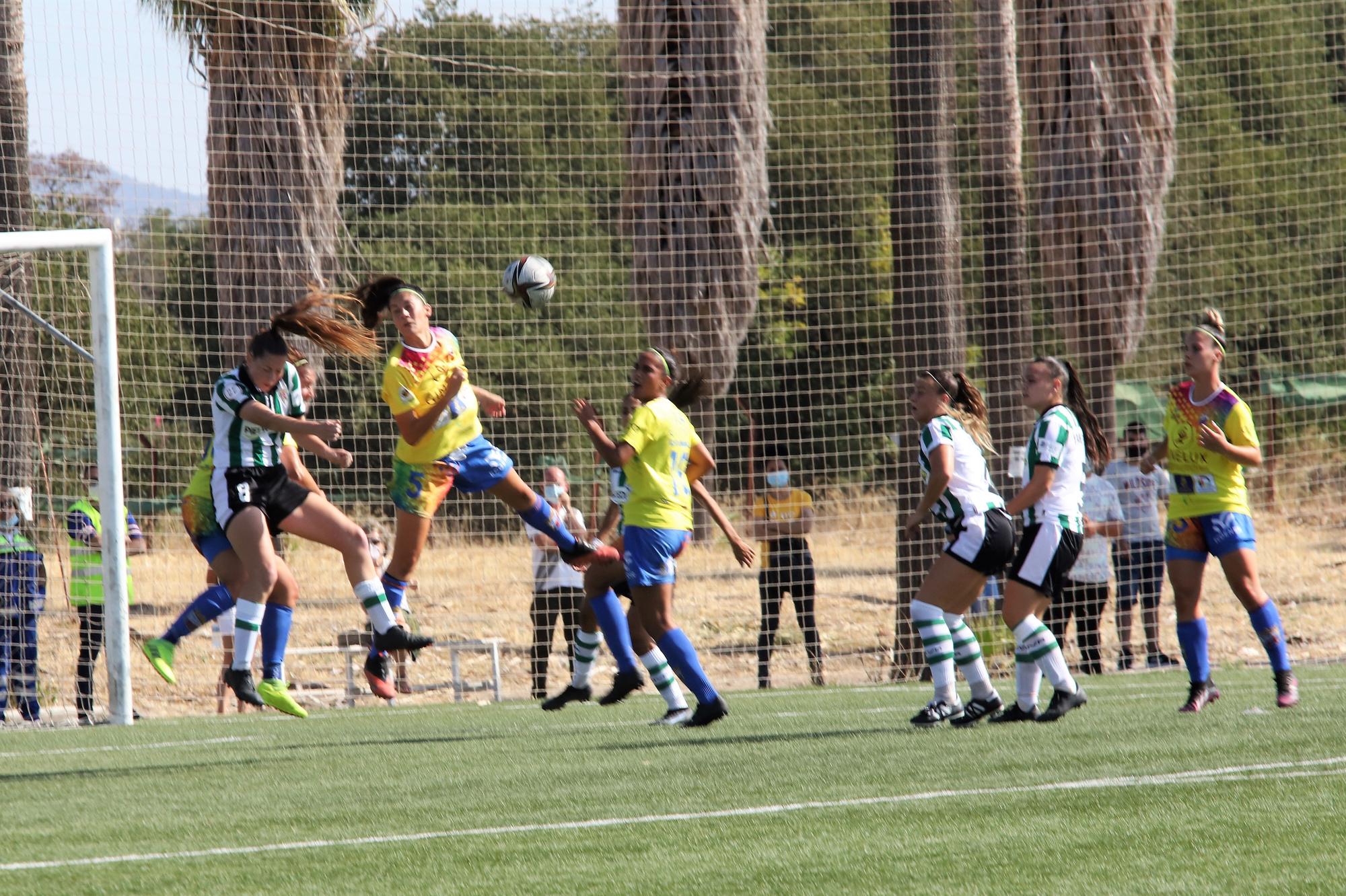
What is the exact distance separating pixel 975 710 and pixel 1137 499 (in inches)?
238

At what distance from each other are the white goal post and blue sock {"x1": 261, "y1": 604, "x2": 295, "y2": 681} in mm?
2052

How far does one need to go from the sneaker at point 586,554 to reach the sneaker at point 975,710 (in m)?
1.97

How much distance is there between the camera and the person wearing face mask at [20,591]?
12.1 metres

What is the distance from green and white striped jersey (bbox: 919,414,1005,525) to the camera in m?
7.95

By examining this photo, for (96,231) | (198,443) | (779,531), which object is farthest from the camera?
(198,443)

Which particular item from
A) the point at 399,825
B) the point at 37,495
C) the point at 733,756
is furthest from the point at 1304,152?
the point at 399,825

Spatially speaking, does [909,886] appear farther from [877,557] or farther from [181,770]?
[877,557]

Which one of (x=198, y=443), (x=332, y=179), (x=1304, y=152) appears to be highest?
(x=1304, y=152)

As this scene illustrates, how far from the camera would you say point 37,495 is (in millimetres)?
13719

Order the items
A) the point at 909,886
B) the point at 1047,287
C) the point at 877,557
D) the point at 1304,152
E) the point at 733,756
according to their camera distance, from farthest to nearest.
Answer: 1. the point at 1304,152
2. the point at 877,557
3. the point at 1047,287
4. the point at 733,756
5. the point at 909,886

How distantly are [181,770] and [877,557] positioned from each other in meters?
16.1

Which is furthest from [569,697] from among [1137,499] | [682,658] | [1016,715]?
[1137,499]

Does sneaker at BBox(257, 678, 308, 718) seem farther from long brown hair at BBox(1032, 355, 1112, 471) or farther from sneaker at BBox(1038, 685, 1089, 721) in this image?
long brown hair at BBox(1032, 355, 1112, 471)

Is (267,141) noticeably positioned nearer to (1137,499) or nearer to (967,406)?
(1137,499)
